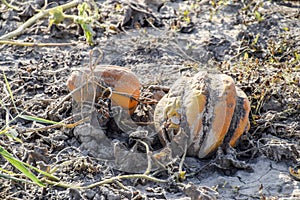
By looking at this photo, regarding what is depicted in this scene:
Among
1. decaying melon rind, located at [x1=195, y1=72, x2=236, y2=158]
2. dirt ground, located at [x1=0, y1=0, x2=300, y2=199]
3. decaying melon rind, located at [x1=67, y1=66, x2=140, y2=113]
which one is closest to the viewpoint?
dirt ground, located at [x1=0, y1=0, x2=300, y2=199]

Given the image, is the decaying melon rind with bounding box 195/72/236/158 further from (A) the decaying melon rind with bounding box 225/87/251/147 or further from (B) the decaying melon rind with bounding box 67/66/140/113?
(B) the decaying melon rind with bounding box 67/66/140/113

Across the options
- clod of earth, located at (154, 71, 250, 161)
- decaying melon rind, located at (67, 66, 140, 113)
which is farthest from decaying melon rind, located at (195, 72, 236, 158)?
decaying melon rind, located at (67, 66, 140, 113)

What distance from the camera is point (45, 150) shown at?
10.4 ft

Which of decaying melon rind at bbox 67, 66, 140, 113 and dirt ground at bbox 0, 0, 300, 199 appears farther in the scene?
decaying melon rind at bbox 67, 66, 140, 113

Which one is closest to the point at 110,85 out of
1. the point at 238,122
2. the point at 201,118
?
the point at 201,118

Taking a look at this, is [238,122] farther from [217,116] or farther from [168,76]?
[168,76]

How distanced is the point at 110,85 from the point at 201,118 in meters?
0.56

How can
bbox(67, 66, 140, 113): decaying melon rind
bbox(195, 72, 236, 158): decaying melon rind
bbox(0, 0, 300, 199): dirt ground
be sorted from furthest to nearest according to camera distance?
1. bbox(67, 66, 140, 113): decaying melon rind
2. bbox(195, 72, 236, 158): decaying melon rind
3. bbox(0, 0, 300, 199): dirt ground

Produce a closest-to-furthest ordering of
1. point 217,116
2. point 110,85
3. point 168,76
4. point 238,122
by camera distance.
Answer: point 217,116
point 238,122
point 110,85
point 168,76

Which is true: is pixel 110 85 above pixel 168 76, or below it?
above

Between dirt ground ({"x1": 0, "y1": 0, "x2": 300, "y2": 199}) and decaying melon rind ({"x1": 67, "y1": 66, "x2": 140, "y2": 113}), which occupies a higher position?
decaying melon rind ({"x1": 67, "y1": 66, "x2": 140, "y2": 113})

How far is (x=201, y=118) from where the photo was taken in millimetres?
3129

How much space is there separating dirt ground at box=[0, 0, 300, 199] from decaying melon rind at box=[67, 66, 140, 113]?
0.17m

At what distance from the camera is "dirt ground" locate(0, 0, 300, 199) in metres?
3.01
